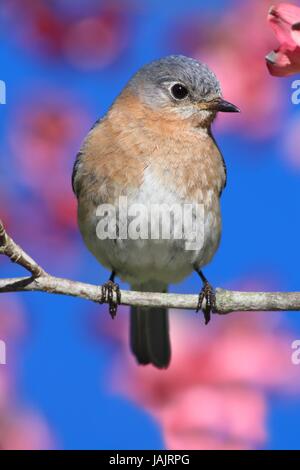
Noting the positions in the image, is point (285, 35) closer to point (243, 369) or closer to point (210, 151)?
point (243, 369)

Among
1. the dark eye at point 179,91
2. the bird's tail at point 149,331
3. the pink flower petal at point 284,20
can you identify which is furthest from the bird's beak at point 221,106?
the pink flower petal at point 284,20

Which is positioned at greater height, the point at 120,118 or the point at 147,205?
the point at 120,118

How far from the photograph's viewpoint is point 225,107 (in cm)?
420

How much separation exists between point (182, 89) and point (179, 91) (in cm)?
3

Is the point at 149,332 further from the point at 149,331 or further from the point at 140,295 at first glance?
the point at 140,295

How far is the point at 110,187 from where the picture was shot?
14.1 feet

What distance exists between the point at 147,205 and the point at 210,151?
0.74m

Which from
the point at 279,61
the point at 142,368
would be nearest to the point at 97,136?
the point at 142,368

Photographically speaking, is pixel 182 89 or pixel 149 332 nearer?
pixel 182 89

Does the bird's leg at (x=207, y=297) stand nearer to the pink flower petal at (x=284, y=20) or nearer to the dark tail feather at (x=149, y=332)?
the dark tail feather at (x=149, y=332)

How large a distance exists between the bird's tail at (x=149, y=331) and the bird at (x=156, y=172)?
1.4 inches

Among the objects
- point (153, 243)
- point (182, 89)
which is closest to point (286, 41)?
point (153, 243)

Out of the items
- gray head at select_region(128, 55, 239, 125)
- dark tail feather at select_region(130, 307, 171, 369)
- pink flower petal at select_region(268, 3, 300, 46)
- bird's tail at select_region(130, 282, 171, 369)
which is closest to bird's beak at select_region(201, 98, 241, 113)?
gray head at select_region(128, 55, 239, 125)

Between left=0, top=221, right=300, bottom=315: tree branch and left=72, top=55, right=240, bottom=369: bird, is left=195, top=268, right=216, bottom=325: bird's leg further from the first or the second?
left=0, top=221, right=300, bottom=315: tree branch
